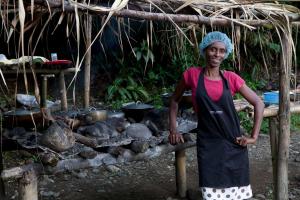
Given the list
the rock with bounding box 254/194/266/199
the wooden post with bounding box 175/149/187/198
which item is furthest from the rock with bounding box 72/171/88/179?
the rock with bounding box 254/194/266/199

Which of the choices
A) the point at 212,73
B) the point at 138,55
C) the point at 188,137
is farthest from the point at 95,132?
the point at 138,55

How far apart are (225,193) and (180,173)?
1.27 meters

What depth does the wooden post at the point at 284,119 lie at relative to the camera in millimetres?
3428

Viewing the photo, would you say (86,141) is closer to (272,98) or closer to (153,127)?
(153,127)

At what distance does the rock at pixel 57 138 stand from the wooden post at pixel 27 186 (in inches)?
8.8

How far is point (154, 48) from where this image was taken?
27.0 ft

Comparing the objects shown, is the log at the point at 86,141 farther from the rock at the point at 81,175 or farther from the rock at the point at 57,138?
the rock at the point at 81,175

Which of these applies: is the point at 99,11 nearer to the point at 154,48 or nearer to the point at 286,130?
the point at 286,130

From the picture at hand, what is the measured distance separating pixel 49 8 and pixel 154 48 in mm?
6188

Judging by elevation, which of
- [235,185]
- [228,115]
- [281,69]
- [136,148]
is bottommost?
[235,185]

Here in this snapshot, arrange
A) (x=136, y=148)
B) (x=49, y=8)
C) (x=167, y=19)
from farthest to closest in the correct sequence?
(x=136, y=148), (x=167, y=19), (x=49, y=8)

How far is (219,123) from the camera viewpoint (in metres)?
2.83

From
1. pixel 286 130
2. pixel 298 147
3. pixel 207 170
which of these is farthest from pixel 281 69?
pixel 298 147

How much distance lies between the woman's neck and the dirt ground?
5.65 ft
